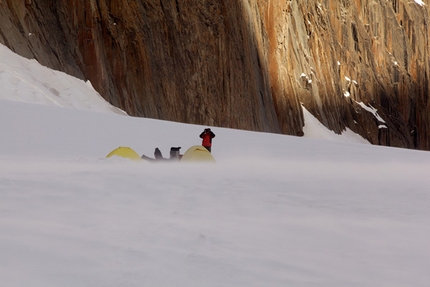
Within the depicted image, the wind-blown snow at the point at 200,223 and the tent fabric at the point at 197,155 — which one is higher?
the tent fabric at the point at 197,155

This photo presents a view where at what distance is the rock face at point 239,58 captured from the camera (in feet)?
85.7

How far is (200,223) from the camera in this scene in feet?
17.1

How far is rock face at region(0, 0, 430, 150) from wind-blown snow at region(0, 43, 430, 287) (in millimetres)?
15375

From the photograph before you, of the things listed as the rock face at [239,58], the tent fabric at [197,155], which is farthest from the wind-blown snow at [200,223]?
the rock face at [239,58]

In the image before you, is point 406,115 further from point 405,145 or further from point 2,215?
point 2,215

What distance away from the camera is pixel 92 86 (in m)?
25.3

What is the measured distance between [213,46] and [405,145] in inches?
1366

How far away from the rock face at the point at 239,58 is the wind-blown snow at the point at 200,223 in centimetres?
1537

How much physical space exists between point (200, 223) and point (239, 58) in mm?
32523

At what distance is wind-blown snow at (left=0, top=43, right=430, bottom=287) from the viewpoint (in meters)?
3.82

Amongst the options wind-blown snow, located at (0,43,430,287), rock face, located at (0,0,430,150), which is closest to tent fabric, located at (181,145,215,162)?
wind-blown snow, located at (0,43,430,287)

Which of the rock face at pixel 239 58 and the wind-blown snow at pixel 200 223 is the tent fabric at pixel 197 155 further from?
the rock face at pixel 239 58

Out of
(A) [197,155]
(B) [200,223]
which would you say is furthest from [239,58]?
(B) [200,223]

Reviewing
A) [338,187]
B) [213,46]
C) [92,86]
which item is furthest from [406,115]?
[338,187]
